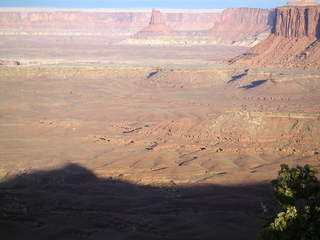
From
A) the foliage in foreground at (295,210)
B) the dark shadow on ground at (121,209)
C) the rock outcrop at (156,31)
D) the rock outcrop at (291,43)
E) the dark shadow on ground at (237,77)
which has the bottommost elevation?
the dark shadow on ground at (121,209)

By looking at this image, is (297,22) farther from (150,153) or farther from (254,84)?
(150,153)

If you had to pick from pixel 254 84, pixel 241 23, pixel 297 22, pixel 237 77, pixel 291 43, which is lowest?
pixel 254 84

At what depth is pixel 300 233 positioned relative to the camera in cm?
995

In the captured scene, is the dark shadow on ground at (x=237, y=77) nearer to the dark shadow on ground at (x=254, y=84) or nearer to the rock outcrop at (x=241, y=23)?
the dark shadow on ground at (x=254, y=84)

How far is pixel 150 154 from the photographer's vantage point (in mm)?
28016

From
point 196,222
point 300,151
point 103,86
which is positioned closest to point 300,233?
point 196,222

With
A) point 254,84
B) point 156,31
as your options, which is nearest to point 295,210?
point 254,84

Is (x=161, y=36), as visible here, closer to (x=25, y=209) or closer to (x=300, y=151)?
(x=300, y=151)

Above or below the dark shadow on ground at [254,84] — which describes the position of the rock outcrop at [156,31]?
above

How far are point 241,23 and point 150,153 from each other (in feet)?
423

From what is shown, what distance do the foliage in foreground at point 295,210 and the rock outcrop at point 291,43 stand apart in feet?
A: 188

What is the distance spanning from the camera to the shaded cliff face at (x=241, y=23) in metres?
145

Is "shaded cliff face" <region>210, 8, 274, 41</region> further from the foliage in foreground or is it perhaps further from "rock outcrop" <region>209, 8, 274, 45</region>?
the foliage in foreground

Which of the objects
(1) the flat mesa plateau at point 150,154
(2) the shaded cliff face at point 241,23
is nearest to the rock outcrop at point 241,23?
(2) the shaded cliff face at point 241,23
